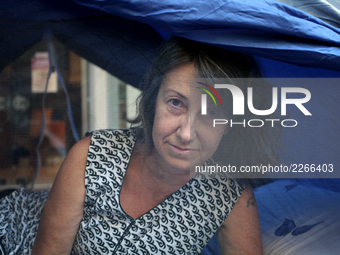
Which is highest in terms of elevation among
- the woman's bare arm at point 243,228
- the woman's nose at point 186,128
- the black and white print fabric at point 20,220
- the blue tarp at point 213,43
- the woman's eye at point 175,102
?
the blue tarp at point 213,43

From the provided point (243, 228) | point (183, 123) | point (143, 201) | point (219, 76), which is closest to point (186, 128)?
point (183, 123)

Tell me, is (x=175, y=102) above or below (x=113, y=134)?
above

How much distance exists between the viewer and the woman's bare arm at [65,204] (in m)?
1.41

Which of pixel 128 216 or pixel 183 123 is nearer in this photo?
pixel 183 123

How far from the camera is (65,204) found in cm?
141

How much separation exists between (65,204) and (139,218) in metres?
0.25

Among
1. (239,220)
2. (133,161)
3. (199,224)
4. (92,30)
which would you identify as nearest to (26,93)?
(92,30)

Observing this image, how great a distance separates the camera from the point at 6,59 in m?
1.41

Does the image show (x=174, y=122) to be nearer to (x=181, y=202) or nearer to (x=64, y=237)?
(x=181, y=202)

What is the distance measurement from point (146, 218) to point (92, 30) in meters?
0.64

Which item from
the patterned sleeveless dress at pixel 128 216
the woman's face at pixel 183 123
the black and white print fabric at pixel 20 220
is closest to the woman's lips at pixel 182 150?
the woman's face at pixel 183 123

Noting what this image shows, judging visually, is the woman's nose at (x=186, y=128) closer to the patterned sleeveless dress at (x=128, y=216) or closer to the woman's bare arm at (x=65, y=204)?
the patterned sleeveless dress at (x=128, y=216)

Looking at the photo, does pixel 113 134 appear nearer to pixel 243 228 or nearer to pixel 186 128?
pixel 186 128

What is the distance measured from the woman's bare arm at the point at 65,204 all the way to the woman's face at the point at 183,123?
0.27 m
